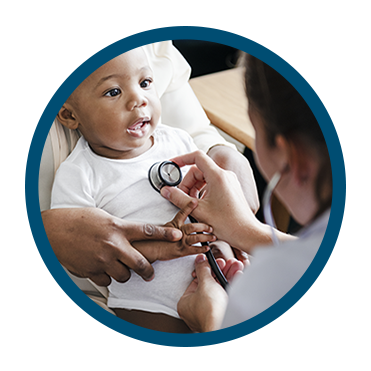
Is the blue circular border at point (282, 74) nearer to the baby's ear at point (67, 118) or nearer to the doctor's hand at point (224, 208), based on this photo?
the baby's ear at point (67, 118)

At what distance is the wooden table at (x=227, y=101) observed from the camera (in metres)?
1.07

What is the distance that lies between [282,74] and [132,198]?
48cm

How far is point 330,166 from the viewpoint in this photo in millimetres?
1023

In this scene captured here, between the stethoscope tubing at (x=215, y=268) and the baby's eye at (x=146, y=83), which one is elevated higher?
the baby's eye at (x=146, y=83)

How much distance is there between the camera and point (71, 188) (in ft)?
3.33

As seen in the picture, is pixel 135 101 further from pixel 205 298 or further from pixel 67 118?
pixel 205 298

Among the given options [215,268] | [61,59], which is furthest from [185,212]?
[61,59]

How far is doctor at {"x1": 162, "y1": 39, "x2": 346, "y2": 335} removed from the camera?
39.0 inches

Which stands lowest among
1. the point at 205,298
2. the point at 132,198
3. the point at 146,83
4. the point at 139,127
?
the point at 205,298

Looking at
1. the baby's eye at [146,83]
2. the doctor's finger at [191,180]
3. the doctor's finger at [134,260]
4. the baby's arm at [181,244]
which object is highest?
the baby's eye at [146,83]

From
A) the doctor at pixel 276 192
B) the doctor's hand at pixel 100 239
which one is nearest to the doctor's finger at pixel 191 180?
the doctor at pixel 276 192

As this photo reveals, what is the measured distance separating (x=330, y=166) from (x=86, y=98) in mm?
625

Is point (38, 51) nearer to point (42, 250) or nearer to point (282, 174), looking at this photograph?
point (42, 250)

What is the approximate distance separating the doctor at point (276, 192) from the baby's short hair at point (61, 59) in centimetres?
→ 37
